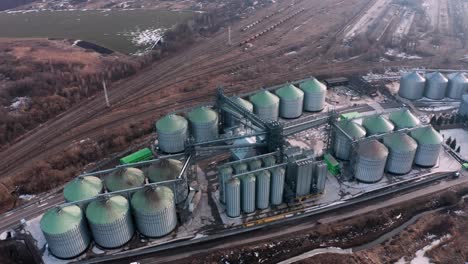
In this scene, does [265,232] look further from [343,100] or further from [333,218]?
[343,100]

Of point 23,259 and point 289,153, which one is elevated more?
point 289,153

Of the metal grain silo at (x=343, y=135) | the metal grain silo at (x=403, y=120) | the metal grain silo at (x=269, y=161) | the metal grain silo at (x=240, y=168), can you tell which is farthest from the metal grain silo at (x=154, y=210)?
the metal grain silo at (x=403, y=120)

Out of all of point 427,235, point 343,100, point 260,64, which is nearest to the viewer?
point 427,235

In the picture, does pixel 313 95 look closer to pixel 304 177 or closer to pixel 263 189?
pixel 304 177

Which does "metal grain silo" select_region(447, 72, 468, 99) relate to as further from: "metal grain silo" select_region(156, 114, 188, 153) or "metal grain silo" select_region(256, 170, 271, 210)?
"metal grain silo" select_region(156, 114, 188, 153)

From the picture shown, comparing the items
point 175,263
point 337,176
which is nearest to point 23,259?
point 175,263

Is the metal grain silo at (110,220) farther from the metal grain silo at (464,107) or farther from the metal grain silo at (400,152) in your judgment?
the metal grain silo at (464,107)

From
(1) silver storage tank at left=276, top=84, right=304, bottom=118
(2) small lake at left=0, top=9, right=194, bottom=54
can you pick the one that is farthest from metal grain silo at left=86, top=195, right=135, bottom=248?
(2) small lake at left=0, top=9, right=194, bottom=54
